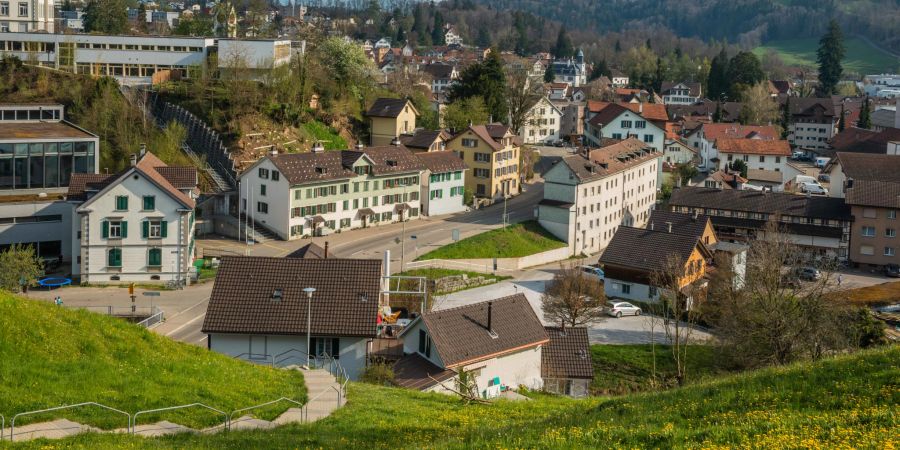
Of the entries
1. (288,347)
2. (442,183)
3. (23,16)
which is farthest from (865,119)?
(288,347)

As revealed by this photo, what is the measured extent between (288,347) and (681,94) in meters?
96.8

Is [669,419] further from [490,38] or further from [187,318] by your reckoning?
[490,38]

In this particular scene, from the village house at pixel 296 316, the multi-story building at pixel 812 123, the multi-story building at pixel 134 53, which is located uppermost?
the multi-story building at pixel 134 53

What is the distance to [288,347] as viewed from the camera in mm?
26703

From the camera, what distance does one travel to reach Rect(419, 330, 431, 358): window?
27.8 metres

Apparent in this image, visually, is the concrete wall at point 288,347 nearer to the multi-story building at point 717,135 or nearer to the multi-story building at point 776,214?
the multi-story building at point 776,214

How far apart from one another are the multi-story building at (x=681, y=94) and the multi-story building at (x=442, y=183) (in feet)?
210

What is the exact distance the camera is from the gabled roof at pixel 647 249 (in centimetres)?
4334

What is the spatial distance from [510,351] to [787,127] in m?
75.8

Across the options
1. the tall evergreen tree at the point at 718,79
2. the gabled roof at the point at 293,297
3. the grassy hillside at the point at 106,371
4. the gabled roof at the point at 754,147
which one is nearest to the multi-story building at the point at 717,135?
the gabled roof at the point at 754,147

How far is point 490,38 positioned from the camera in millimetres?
175875

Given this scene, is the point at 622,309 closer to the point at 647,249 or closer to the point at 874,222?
the point at 647,249

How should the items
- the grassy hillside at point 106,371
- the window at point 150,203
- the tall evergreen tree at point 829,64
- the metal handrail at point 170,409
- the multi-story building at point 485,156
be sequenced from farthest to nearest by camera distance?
1. the tall evergreen tree at point 829,64
2. the multi-story building at point 485,156
3. the window at point 150,203
4. the grassy hillside at point 106,371
5. the metal handrail at point 170,409

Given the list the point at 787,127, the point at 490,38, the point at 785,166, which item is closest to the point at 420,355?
the point at 785,166
